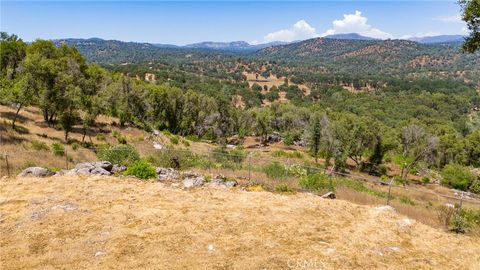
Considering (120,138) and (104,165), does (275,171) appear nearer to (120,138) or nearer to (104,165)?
(104,165)

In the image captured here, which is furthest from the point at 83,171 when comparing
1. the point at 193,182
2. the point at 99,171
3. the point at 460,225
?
the point at 460,225

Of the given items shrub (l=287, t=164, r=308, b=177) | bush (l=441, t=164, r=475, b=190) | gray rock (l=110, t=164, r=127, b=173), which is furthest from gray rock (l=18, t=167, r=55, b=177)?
bush (l=441, t=164, r=475, b=190)

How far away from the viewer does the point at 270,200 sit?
15992 millimetres

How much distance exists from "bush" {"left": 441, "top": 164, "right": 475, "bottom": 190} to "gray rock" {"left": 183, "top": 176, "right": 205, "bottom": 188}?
173 feet

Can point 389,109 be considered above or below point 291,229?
below

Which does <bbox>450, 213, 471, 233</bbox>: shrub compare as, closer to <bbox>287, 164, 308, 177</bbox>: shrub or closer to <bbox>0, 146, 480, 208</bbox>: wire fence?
<bbox>0, 146, 480, 208</bbox>: wire fence

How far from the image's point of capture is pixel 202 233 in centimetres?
1230

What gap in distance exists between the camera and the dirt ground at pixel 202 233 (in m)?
10.6

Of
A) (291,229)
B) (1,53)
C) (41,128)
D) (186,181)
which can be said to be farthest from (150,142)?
(291,229)

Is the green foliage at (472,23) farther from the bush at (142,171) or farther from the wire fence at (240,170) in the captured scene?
the bush at (142,171)

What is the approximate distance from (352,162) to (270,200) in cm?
5798

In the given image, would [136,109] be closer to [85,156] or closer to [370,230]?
[85,156]

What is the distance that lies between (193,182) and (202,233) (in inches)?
222

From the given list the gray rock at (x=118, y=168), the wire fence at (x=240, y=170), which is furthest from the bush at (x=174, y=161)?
the gray rock at (x=118, y=168)
